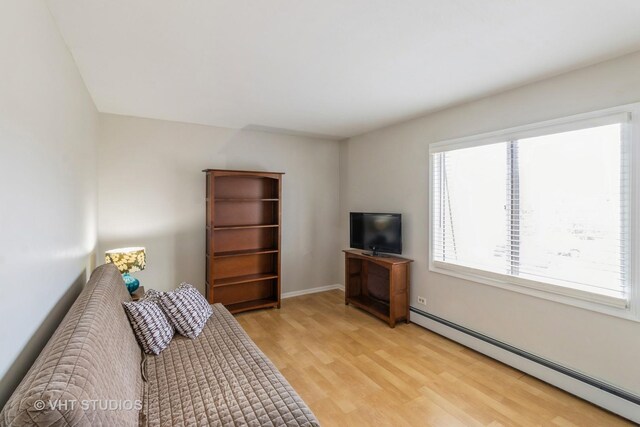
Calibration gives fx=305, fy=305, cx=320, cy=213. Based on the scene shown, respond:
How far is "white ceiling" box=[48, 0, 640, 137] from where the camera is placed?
1.58 metres

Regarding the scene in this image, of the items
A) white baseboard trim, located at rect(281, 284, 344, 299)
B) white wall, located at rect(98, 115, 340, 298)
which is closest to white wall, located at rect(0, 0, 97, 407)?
white wall, located at rect(98, 115, 340, 298)

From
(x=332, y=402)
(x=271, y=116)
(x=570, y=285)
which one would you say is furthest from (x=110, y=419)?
(x=271, y=116)

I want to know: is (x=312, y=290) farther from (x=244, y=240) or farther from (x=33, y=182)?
(x=33, y=182)

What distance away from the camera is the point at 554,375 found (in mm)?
2354

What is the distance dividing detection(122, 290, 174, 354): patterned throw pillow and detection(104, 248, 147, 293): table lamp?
103cm

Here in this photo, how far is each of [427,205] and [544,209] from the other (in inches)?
45.0

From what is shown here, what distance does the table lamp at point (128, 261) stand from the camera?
2.85m

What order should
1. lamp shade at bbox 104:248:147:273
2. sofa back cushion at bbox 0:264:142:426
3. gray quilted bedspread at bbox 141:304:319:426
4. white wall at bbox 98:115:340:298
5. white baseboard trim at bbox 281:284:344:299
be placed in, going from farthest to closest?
white baseboard trim at bbox 281:284:344:299 → white wall at bbox 98:115:340:298 → lamp shade at bbox 104:248:147:273 → gray quilted bedspread at bbox 141:304:319:426 → sofa back cushion at bbox 0:264:142:426

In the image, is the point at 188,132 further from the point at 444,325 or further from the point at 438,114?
the point at 444,325

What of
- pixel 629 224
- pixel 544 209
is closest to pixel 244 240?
pixel 544 209

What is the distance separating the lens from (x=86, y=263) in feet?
8.57

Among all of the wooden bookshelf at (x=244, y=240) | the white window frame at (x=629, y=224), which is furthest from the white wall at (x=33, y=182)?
the white window frame at (x=629, y=224)

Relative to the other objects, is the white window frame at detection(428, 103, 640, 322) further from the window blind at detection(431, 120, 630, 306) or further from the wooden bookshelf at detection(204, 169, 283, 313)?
the wooden bookshelf at detection(204, 169, 283, 313)

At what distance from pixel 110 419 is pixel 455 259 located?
3044 mm
